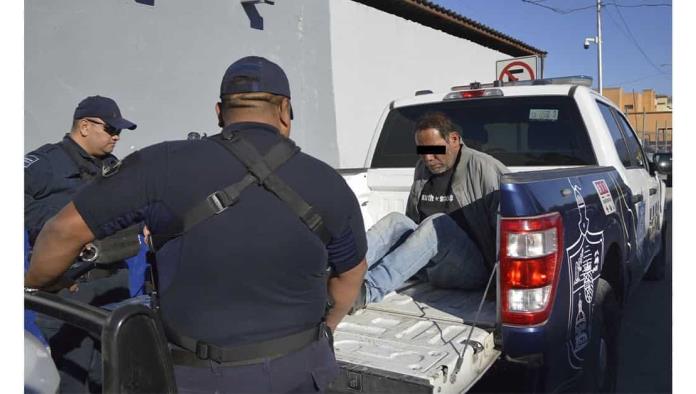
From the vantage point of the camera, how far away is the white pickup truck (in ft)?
8.84

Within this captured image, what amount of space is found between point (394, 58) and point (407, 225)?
935 cm

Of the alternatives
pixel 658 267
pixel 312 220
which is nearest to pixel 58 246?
pixel 312 220

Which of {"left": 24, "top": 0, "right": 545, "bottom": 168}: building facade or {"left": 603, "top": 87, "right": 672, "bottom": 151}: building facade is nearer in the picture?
{"left": 24, "top": 0, "right": 545, "bottom": 168}: building facade

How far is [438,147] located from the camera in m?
4.02

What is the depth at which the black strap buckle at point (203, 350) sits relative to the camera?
71.5 inches

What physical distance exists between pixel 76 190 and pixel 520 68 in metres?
7.68

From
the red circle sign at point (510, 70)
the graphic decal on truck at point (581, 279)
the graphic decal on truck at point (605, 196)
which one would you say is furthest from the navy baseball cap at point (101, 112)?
the red circle sign at point (510, 70)

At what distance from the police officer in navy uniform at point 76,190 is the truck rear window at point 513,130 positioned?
7.24ft

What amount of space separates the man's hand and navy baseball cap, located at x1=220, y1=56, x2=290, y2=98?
2.22 ft

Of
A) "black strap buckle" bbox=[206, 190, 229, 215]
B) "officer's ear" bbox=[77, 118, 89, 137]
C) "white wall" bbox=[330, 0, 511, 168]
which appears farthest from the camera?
"white wall" bbox=[330, 0, 511, 168]

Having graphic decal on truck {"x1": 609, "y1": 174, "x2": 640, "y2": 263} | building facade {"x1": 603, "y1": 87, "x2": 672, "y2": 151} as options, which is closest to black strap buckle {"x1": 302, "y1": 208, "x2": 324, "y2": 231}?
graphic decal on truck {"x1": 609, "y1": 174, "x2": 640, "y2": 263}

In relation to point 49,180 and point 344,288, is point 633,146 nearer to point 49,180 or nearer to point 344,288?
point 344,288

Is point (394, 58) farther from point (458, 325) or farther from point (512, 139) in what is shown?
point (458, 325)

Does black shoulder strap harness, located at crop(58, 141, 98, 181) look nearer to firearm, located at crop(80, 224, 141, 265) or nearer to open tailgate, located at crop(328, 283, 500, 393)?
firearm, located at crop(80, 224, 141, 265)
